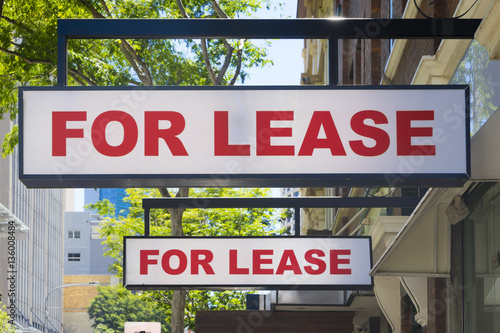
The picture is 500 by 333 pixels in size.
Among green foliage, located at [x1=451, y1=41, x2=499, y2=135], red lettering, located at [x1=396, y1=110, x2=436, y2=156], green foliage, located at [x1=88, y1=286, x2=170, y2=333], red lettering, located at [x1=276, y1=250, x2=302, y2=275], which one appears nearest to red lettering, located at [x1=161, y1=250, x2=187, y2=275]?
red lettering, located at [x1=276, y1=250, x2=302, y2=275]

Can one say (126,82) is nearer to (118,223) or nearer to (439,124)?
(118,223)

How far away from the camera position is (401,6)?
11797 mm

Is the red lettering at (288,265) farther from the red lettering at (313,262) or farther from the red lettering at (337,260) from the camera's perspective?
the red lettering at (337,260)

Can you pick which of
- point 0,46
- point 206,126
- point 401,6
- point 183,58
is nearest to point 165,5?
point 183,58

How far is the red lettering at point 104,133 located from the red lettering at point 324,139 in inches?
40.0

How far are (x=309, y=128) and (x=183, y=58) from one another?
15512mm

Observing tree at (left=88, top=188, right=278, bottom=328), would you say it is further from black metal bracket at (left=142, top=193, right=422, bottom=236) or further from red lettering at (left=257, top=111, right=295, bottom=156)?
red lettering at (left=257, top=111, right=295, bottom=156)

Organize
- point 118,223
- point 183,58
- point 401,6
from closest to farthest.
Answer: point 401,6, point 183,58, point 118,223

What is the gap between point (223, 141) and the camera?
521 centimetres

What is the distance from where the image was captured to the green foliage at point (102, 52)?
57.4ft

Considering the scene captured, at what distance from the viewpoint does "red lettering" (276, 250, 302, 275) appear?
1140cm

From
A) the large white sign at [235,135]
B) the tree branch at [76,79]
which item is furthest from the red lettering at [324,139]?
the tree branch at [76,79]

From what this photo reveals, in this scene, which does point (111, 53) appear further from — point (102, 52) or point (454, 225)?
A: point (454, 225)

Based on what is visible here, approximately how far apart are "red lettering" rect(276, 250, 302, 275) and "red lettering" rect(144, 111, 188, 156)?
6388 mm
